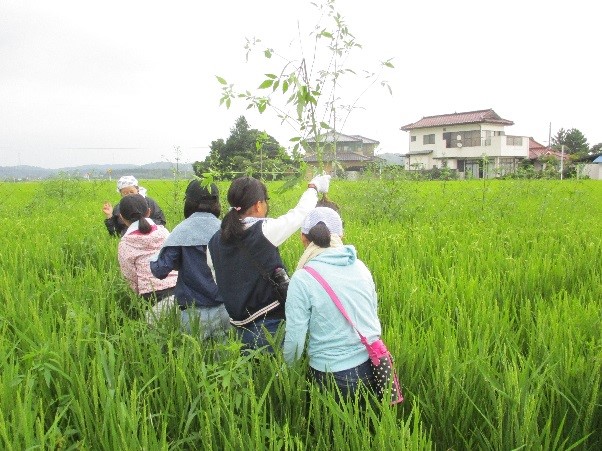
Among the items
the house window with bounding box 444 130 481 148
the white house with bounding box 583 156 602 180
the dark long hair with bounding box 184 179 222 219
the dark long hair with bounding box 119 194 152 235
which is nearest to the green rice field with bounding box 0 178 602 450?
the dark long hair with bounding box 119 194 152 235

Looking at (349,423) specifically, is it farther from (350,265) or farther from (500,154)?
(500,154)

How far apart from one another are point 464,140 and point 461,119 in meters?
1.65

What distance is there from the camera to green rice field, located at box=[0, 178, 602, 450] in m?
1.65

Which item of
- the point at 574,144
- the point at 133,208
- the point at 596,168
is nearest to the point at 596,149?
the point at 574,144

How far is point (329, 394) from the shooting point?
1.73 m

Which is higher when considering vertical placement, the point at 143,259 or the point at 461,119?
the point at 461,119

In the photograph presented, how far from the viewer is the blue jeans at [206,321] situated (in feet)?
8.51

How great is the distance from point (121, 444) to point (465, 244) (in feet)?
12.9

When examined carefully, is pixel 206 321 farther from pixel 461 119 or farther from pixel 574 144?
pixel 574 144

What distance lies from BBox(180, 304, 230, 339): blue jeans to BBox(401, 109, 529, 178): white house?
31920 millimetres

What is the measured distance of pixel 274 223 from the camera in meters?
2.30

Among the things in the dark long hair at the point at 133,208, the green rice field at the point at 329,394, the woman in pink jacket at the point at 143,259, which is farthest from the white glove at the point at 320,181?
the dark long hair at the point at 133,208

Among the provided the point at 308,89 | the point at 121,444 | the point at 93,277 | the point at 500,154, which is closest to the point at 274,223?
the point at 308,89

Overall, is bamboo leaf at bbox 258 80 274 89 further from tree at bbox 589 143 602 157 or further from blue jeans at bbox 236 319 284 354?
tree at bbox 589 143 602 157
